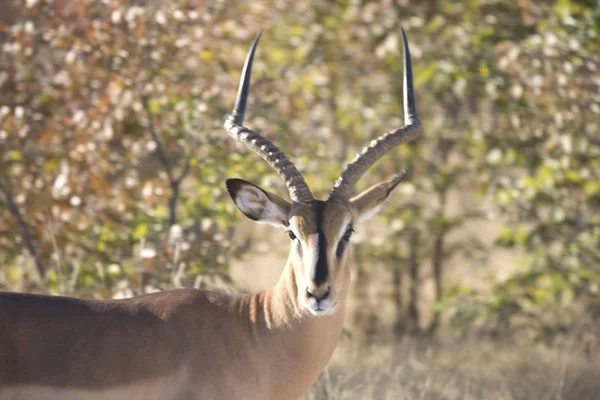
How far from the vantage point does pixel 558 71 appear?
841cm

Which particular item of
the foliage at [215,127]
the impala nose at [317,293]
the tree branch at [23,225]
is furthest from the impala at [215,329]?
the tree branch at [23,225]

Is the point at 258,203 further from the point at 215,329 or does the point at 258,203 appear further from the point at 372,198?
the point at 215,329

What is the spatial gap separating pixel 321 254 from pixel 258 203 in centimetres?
65

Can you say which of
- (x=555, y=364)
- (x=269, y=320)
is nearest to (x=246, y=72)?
(x=269, y=320)

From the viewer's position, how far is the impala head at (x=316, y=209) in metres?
4.67

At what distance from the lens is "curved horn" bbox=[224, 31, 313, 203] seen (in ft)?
16.7

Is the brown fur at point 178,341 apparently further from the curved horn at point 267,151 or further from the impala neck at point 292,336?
the curved horn at point 267,151

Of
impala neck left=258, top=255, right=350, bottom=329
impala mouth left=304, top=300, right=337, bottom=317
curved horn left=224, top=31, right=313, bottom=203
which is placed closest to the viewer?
impala mouth left=304, top=300, right=337, bottom=317

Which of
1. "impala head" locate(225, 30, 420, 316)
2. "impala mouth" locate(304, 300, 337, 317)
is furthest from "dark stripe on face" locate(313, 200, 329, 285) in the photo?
"impala mouth" locate(304, 300, 337, 317)

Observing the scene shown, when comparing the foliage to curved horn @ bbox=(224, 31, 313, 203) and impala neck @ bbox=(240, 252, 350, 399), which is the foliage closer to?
curved horn @ bbox=(224, 31, 313, 203)

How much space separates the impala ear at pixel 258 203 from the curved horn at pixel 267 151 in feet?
0.32

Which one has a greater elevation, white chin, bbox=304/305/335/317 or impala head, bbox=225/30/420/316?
impala head, bbox=225/30/420/316

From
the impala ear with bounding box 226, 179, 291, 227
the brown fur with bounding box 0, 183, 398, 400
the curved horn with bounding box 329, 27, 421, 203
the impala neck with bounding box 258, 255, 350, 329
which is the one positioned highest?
the curved horn with bounding box 329, 27, 421, 203

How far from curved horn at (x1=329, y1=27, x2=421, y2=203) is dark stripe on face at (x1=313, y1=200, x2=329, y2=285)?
0.53ft
